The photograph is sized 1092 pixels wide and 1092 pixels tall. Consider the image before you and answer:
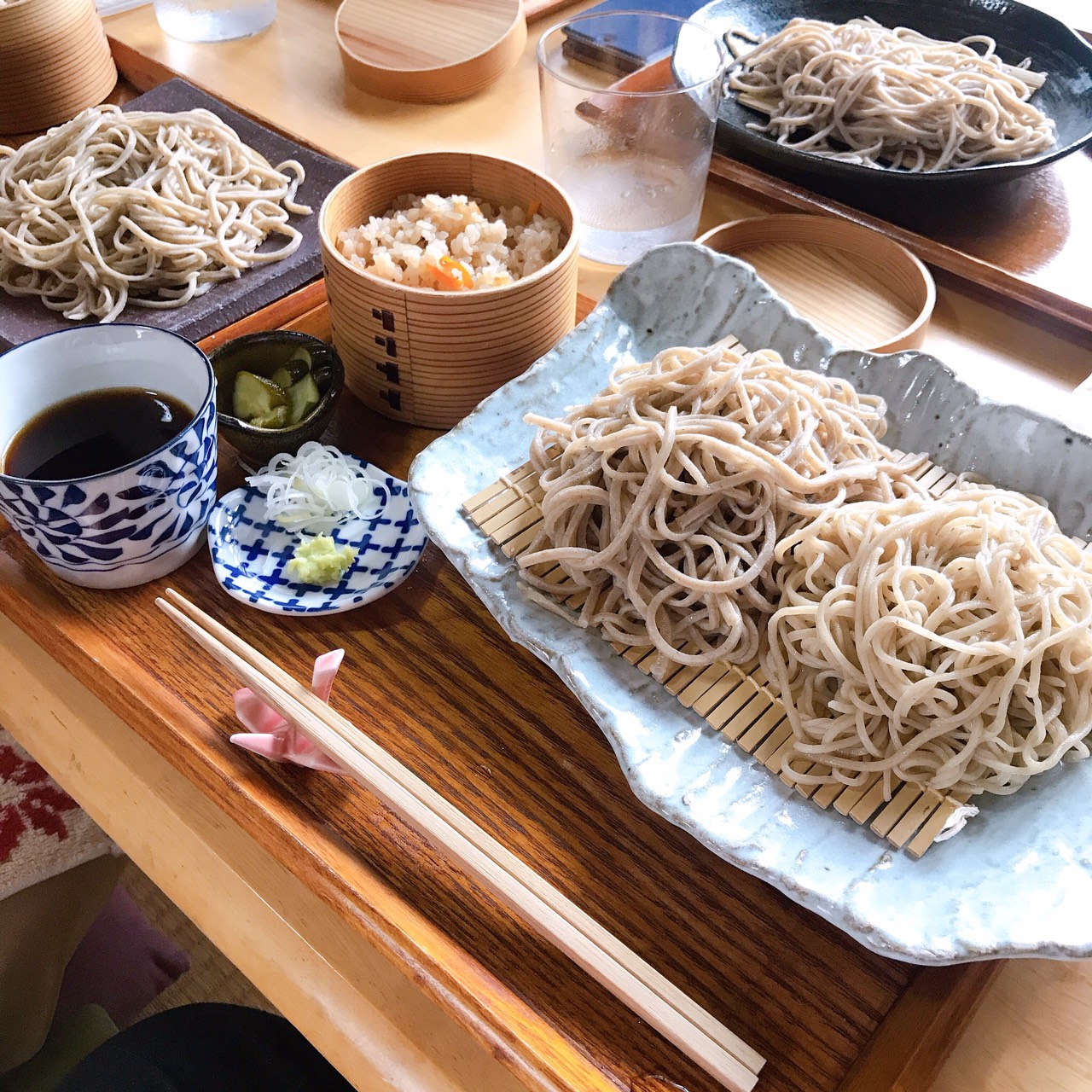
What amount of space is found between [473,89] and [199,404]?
1670mm

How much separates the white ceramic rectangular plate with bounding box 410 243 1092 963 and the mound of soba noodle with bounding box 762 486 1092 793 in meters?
0.06

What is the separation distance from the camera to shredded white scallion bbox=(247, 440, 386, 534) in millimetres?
1433

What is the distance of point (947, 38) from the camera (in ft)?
8.05

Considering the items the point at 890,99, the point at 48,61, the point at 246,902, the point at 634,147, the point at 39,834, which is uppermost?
the point at 890,99

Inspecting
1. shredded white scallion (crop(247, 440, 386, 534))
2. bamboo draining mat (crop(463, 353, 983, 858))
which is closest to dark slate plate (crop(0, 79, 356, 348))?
shredded white scallion (crop(247, 440, 386, 534))

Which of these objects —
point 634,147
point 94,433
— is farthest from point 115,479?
point 634,147

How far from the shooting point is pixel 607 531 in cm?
134

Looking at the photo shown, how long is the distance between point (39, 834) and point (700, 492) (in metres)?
1.17

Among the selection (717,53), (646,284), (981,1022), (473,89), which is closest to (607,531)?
(646,284)

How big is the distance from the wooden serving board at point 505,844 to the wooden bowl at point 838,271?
2.93ft

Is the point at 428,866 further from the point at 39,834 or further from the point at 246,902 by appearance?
the point at 39,834

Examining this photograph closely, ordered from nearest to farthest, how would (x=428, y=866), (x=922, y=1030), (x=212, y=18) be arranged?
(x=922, y=1030), (x=428, y=866), (x=212, y=18)

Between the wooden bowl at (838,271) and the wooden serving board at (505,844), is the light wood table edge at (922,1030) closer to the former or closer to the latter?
the wooden serving board at (505,844)

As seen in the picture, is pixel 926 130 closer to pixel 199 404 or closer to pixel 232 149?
pixel 232 149
